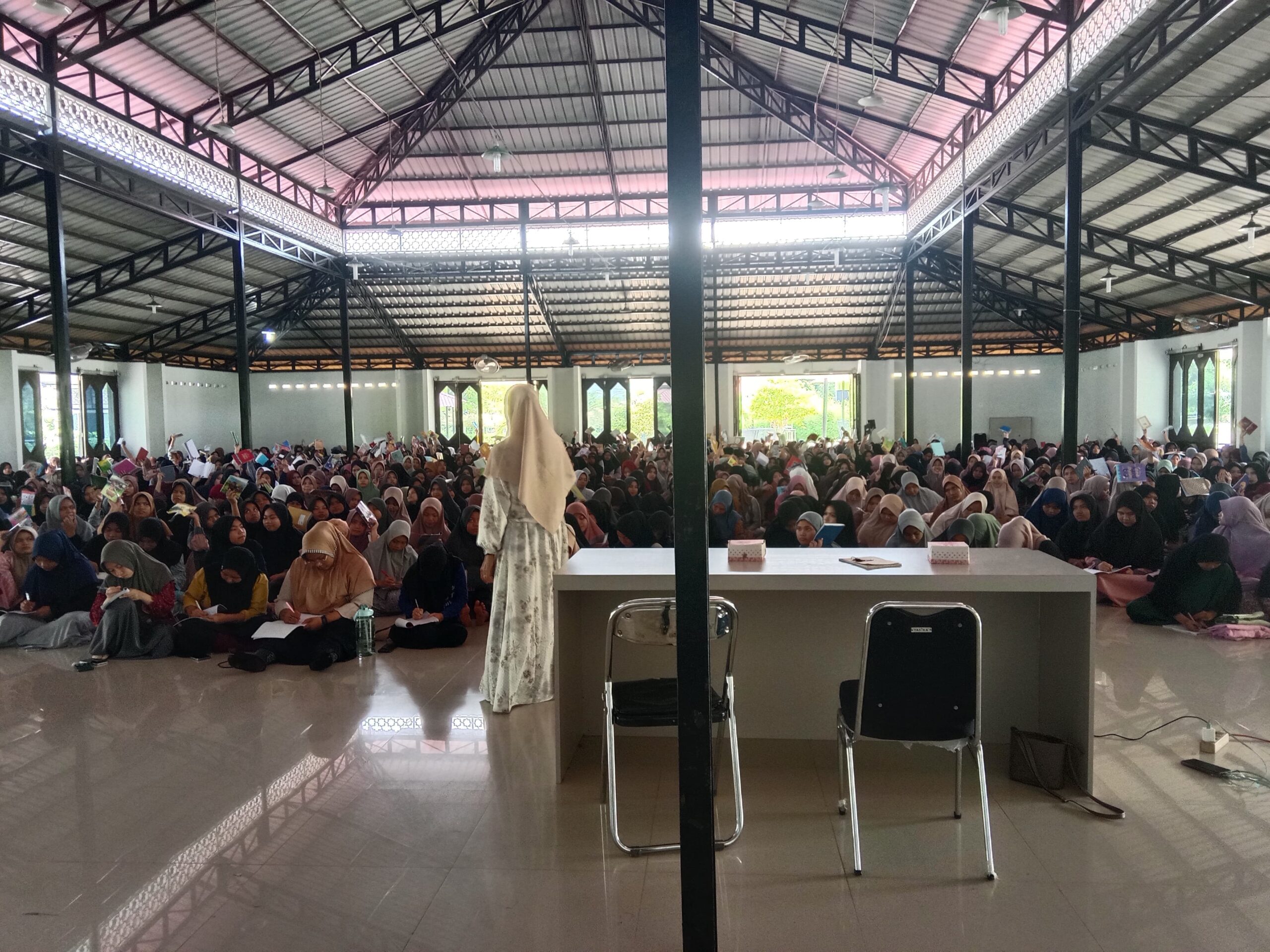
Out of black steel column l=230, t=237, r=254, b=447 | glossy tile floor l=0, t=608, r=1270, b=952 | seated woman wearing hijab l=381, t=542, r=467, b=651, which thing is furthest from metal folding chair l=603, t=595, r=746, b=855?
black steel column l=230, t=237, r=254, b=447

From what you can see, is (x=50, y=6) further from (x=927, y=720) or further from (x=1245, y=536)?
(x=1245, y=536)

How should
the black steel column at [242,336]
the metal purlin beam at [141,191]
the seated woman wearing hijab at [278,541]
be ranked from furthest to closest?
1. the black steel column at [242,336]
2. the metal purlin beam at [141,191]
3. the seated woman wearing hijab at [278,541]

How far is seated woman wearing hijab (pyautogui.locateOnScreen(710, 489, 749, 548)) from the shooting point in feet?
26.5

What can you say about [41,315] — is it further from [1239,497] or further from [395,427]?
[1239,497]

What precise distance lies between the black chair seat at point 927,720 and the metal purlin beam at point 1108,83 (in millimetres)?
6633

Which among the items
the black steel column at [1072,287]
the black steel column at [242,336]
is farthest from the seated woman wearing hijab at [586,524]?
the black steel column at [242,336]

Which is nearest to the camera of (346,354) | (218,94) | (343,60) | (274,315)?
(218,94)

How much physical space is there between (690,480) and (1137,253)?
16.8 m

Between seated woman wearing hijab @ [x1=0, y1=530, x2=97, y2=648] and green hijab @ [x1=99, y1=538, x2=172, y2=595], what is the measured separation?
0.45m

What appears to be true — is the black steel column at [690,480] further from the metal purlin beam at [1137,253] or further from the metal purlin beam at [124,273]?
the metal purlin beam at [124,273]

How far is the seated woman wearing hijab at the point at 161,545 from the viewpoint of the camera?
658 centimetres

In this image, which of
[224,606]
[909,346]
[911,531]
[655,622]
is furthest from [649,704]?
[909,346]

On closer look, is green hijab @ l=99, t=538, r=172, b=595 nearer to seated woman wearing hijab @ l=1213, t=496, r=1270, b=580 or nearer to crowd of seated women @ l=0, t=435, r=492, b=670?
crowd of seated women @ l=0, t=435, r=492, b=670

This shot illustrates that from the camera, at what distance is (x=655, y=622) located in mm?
3107
